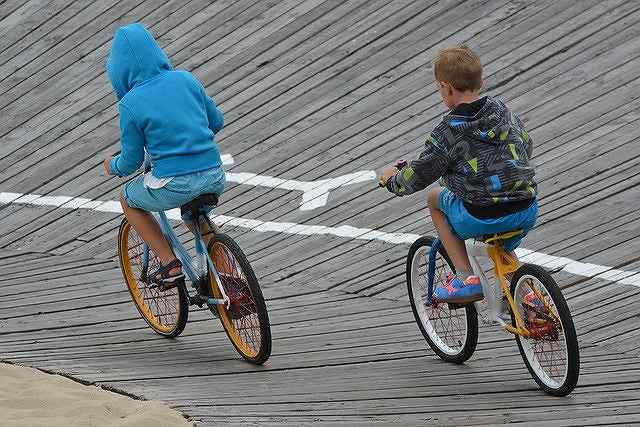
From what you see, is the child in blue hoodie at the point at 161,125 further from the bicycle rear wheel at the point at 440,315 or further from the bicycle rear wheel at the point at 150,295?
the bicycle rear wheel at the point at 440,315

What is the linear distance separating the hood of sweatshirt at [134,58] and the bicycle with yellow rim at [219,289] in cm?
68

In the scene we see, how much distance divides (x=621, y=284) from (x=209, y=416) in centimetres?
275

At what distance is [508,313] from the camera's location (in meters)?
6.31

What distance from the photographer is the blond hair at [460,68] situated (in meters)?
5.99

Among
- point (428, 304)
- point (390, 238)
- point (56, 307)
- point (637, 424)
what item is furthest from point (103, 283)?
point (637, 424)

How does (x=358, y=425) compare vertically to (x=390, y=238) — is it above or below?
above

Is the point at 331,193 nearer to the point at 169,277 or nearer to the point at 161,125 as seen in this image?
the point at 169,277

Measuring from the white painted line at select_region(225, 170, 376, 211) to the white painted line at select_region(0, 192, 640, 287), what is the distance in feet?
0.96

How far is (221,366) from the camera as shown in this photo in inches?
273

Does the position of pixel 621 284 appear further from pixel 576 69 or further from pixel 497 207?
pixel 576 69

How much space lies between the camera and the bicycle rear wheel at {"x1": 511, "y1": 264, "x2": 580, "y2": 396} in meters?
5.75

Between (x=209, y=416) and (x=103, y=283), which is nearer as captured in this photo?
(x=209, y=416)

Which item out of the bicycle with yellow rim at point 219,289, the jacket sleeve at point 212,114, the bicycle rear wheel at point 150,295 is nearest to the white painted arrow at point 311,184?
the bicycle rear wheel at point 150,295

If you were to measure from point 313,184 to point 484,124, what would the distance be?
377 centimetres
